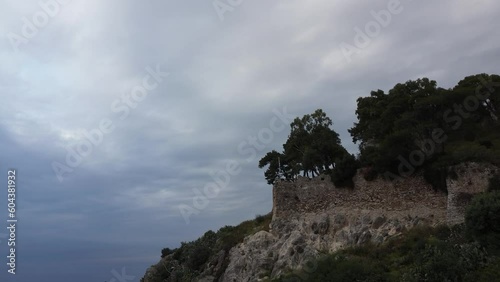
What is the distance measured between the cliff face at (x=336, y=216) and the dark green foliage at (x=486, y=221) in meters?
3.13

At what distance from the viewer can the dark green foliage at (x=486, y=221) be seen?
61.6 ft

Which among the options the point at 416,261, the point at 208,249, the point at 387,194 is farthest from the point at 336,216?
the point at 208,249

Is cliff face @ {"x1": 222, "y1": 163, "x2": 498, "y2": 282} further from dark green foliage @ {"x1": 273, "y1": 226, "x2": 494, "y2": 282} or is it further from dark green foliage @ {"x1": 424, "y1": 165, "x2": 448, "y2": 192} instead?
dark green foliage @ {"x1": 273, "y1": 226, "x2": 494, "y2": 282}

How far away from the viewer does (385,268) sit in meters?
20.3

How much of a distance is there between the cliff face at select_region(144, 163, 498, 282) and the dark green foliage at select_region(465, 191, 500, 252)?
313cm

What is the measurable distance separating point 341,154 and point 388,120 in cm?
494

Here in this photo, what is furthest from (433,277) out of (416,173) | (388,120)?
(388,120)

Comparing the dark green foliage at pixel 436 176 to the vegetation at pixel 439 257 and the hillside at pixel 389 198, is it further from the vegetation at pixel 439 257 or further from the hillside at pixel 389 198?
the vegetation at pixel 439 257

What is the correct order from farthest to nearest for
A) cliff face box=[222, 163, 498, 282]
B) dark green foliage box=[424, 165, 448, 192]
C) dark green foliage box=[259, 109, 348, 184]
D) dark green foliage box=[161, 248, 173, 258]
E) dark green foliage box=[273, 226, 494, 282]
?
dark green foliage box=[161, 248, 173, 258] < dark green foliage box=[259, 109, 348, 184] < dark green foliage box=[424, 165, 448, 192] < cliff face box=[222, 163, 498, 282] < dark green foliage box=[273, 226, 494, 282]

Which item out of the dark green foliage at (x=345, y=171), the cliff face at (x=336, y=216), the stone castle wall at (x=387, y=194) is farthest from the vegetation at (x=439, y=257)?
the dark green foliage at (x=345, y=171)

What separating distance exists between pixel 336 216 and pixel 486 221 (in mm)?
11662

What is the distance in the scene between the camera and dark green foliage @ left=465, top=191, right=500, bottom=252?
18.8 meters

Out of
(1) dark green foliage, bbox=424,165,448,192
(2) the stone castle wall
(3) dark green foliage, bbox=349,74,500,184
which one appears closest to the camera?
(2) the stone castle wall

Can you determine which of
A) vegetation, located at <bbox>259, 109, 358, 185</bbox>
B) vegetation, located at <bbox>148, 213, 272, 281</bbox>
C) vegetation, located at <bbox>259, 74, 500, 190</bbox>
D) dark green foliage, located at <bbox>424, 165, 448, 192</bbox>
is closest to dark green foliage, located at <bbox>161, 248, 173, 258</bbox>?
vegetation, located at <bbox>148, 213, 272, 281</bbox>
